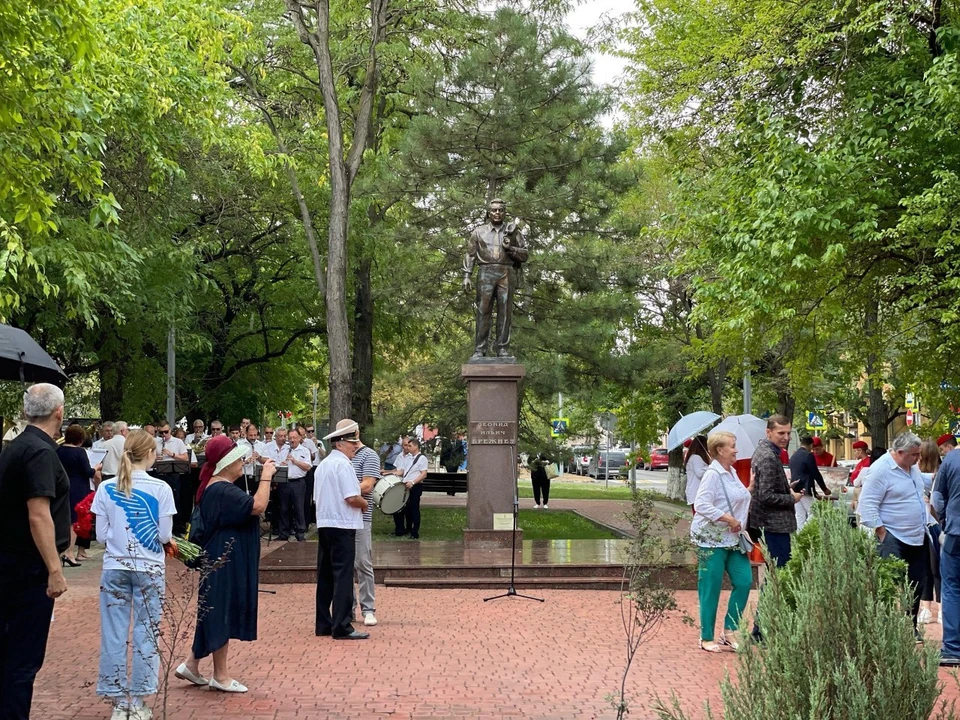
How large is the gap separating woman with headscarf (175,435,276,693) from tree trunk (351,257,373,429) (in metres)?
21.1

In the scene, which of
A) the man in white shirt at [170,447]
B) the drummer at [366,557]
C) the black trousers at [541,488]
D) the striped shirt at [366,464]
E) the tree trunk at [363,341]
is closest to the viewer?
the drummer at [366,557]

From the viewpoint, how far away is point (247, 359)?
32.5 meters

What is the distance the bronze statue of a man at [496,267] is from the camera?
65.0 feet

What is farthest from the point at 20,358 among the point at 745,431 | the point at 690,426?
the point at 690,426

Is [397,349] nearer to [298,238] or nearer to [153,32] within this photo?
[298,238]

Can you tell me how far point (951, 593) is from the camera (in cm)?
952

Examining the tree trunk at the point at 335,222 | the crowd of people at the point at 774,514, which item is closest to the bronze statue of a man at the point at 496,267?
the tree trunk at the point at 335,222

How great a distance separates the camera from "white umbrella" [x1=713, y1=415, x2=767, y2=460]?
15021mm

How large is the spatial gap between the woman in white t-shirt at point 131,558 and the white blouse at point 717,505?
14.5ft

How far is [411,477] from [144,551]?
10.4 m

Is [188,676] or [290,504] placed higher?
[290,504]

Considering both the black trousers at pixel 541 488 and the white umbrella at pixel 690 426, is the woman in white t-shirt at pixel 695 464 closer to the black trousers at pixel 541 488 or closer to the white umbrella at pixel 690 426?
the white umbrella at pixel 690 426

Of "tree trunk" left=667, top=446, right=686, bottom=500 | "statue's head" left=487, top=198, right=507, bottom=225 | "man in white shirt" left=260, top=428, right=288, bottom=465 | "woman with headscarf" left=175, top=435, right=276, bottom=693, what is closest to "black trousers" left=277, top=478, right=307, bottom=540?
"man in white shirt" left=260, top=428, right=288, bottom=465

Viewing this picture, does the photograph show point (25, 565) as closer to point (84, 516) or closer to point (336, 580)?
point (84, 516)
